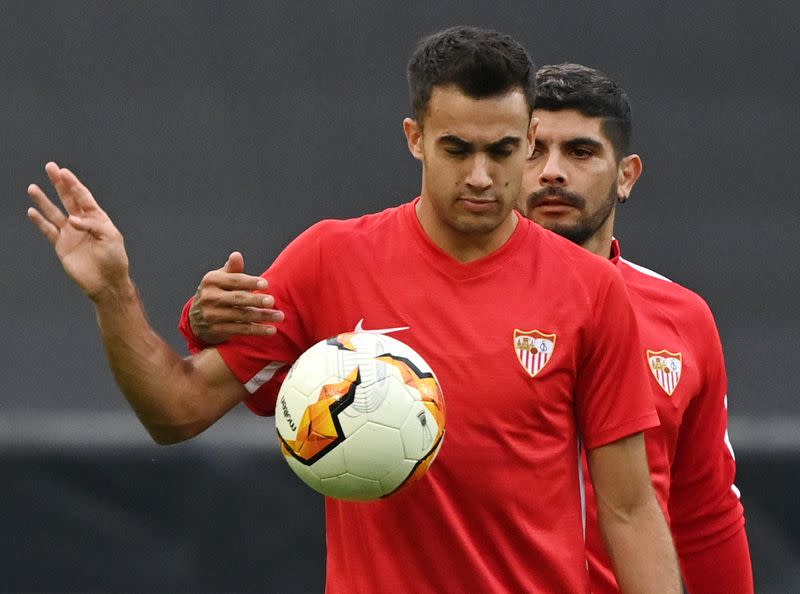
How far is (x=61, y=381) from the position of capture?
21.5 feet

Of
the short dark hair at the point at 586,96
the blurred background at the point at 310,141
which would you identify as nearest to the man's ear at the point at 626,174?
the short dark hair at the point at 586,96

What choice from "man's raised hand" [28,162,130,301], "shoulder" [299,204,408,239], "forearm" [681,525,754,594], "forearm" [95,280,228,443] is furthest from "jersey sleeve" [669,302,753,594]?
"man's raised hand" [28,162,130,301]

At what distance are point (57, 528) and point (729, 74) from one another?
366 cm

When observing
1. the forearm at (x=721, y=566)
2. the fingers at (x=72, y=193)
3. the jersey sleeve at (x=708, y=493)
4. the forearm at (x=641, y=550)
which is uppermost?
the fingers at (x=72, y=193)

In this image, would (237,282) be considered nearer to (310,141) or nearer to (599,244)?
(599,244)

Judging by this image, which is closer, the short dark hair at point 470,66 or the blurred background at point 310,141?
the short dark hair at point 470,66

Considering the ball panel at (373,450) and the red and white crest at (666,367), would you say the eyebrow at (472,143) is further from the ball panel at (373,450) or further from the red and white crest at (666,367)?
the red and white crest at (666,367)

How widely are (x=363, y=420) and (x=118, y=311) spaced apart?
655mm

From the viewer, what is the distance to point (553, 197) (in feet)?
14.8

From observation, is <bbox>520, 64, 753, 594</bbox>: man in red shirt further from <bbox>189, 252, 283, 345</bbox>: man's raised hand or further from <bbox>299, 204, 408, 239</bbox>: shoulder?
<bbox>189, 252, 283, 345</bbox>: man's raised hand

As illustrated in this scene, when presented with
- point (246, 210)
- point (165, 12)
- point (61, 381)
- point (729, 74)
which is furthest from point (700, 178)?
point (61, 381)

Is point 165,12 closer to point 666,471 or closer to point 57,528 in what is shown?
point 57,528

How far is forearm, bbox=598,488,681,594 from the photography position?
11.3 feet

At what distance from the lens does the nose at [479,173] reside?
3.31 metres
